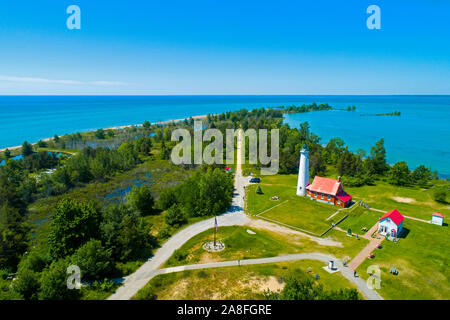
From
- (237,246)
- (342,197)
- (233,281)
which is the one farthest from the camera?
(342,197)

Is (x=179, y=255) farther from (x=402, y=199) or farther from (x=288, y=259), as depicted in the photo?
(x=402, y=199)

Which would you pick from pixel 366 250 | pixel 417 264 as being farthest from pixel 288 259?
pixel 417 264

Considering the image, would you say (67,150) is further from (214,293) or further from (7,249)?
(214,293)

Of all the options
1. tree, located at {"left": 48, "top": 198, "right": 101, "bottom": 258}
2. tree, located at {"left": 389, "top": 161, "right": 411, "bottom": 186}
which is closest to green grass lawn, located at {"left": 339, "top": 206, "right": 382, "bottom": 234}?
tree, located at {"left": 389, "top": 161, "right": 411, "bottom": 186}

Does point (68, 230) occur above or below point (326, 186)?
below

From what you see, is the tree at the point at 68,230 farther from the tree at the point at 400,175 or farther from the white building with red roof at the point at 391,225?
the tree at the point at 400,175

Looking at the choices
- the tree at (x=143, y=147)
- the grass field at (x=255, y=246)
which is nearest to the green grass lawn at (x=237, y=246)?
the grass field at (x=255, y=246)

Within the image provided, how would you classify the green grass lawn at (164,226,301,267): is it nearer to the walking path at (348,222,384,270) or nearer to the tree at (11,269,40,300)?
the walking path at (348,222,384,270)
